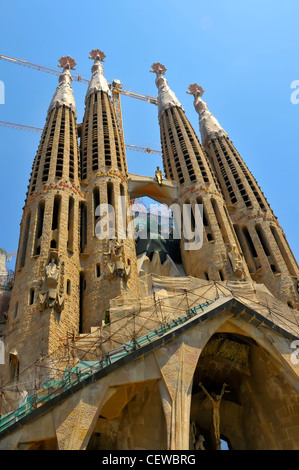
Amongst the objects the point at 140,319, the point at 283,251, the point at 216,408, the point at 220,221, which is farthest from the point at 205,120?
the point at 216,408

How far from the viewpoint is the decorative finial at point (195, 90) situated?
2100 inches

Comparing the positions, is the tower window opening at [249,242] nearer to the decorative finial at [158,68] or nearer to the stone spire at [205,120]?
the stone spire at [205,120]

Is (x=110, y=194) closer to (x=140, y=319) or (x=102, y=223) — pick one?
(x=102, y=223)

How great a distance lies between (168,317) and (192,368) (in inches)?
147

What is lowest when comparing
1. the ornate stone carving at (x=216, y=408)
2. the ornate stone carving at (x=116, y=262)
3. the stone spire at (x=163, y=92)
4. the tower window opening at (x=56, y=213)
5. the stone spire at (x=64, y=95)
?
the ornate stone carving at (x=216, y=408)

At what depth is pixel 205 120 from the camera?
47938 mm

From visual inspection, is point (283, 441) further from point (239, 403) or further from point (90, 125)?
point (90, 125)

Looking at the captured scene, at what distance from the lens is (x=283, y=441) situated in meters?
20.2

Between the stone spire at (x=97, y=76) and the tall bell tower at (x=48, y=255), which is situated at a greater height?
the stone spire at (x=97, y=76)

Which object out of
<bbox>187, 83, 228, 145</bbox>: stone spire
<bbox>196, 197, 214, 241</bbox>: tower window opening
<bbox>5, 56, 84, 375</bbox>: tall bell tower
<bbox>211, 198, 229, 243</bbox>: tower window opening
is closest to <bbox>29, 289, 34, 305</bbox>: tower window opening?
<bbox>5, 56, 84, 375</bbox>: tall bell tower

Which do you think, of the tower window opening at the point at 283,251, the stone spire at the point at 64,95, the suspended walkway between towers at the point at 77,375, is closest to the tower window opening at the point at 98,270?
the suspended walkway between towers at the point at 77,375

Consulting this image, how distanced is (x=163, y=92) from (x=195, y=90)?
4.18m

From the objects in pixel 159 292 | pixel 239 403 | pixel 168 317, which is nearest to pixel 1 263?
pixel 159 292

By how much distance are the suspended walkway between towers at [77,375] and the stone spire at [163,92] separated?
32.5m
